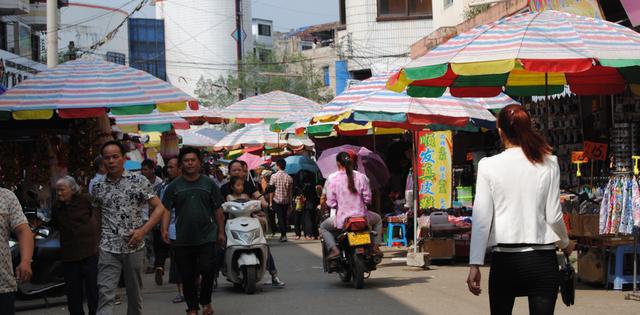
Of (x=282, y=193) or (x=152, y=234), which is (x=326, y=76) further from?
(x=152, y=234)

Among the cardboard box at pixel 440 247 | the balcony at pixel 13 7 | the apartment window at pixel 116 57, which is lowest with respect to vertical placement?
the cardboard box at pixel 440 247

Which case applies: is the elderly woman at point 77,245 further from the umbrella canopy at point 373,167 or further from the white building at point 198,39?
the white building at point 198,39

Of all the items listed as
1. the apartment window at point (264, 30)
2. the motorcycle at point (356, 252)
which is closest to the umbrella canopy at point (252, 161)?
the motorcycle at point (356, 252)

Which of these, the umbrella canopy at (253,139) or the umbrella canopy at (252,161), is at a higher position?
the umbrella canopy at (253,139)

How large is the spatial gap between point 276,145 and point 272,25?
89.1 metres

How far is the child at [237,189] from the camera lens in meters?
12.0

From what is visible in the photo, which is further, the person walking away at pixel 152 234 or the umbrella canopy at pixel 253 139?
the umbrella canopy at pixel 253 139

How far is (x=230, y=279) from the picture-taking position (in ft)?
40.3

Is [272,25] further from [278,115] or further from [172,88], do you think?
[172,88]

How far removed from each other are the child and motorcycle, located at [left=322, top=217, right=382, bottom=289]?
53.9 inches

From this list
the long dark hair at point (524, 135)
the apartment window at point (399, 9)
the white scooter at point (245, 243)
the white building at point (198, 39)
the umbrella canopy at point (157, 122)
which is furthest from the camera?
the white building at point (198, 39)

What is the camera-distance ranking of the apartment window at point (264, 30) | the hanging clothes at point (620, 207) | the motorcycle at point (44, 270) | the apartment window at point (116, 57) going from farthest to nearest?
the apartment window at point (264, 30) < the apartment window at point (116, 57) < the motorcycle at point (44, 270) < the hanging clothes at point (620, 207)

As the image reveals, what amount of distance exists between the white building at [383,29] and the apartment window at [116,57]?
52.3 meters

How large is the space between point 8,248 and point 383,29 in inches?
1448
